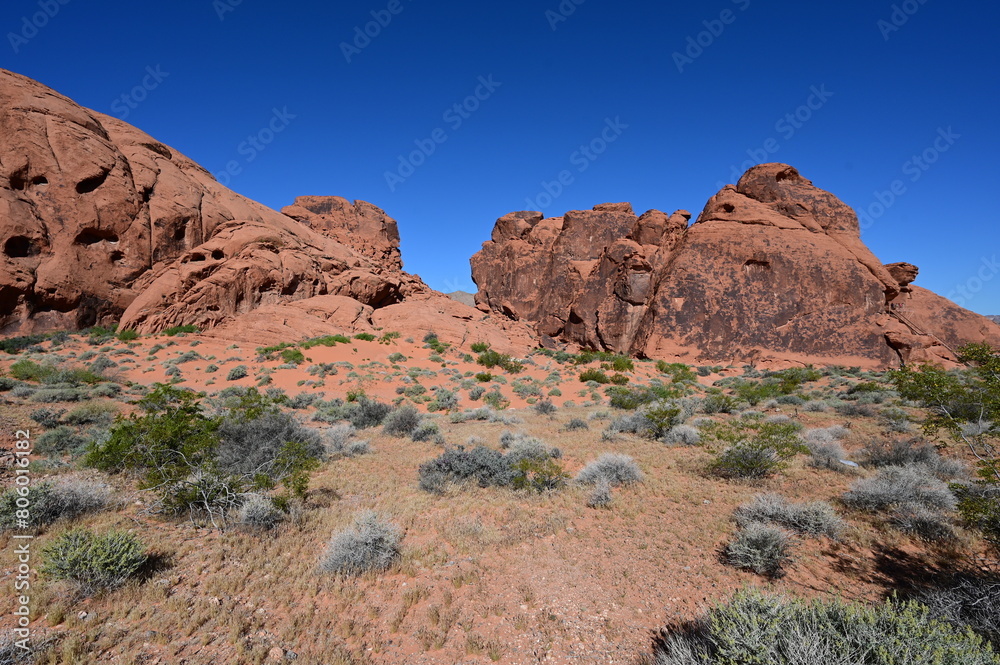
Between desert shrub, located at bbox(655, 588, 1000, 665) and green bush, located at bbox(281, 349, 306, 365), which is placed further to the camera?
green bush, located at bbox(281, 349, 306, 365)

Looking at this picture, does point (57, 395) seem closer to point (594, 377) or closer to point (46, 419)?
point (46, 419)

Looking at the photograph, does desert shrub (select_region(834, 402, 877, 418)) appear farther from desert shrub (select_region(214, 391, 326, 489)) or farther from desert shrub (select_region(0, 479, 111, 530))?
desert shrub (select_region(0, 479, 111, 530))

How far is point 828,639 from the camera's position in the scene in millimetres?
2371

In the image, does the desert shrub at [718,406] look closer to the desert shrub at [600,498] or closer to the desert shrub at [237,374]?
the desert shrub at [600,498]

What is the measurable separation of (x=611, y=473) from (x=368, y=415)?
743cm

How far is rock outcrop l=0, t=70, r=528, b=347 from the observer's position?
72.5 ft

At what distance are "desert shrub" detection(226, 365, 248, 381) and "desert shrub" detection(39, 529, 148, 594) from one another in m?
14.4

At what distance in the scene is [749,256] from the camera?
2775cm

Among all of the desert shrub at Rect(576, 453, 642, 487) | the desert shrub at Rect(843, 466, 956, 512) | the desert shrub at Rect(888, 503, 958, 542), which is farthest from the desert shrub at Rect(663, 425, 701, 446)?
the desert shrub at Rect(888, 503, 958, 542)

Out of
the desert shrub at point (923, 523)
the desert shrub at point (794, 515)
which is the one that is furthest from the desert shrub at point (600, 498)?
the desert shrub at point (923, 523)

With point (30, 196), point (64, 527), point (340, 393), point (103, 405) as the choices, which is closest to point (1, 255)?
point (30, 196)

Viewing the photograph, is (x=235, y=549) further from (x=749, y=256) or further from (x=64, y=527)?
(x=749, y=256)

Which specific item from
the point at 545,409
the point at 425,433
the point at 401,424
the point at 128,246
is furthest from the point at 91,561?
the point at 128,246

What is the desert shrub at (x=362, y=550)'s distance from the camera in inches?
168
